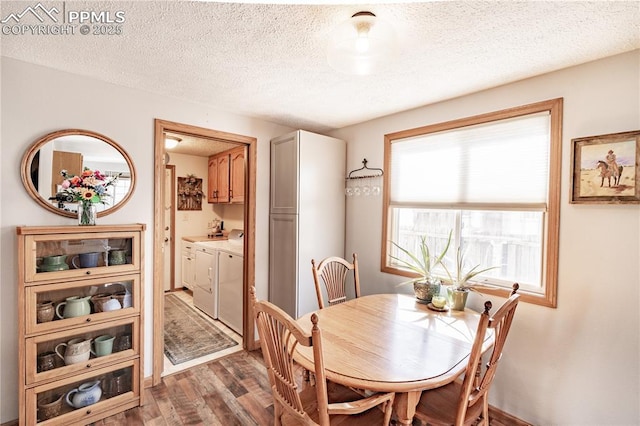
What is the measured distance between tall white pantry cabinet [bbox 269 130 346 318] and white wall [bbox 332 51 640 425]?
1.54 meters

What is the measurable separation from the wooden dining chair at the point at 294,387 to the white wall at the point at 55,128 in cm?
153

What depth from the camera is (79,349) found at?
1.86 metres

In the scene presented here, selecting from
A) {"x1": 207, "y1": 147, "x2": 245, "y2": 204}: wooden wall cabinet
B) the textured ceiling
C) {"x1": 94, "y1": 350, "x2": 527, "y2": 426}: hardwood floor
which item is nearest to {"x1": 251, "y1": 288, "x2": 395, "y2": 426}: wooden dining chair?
{"x1": 94, "y1": 350, "x2": 527, "y2": 426}: hardwood floor

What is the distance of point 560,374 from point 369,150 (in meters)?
2.27

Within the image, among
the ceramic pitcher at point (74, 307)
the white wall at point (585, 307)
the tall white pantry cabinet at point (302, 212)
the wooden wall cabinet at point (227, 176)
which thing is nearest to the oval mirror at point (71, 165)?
the ceramic pitcher at point (74, 307)

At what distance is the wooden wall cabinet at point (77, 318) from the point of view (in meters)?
1.68

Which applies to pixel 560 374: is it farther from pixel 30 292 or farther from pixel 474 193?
pixel 30 292

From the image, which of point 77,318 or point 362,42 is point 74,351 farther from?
point 362,42

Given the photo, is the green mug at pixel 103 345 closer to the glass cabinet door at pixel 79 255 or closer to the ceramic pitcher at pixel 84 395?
the ceramic pitcher at pixel 84 395

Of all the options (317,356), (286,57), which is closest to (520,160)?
(286,57)

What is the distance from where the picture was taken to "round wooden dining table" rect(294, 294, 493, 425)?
1.20m

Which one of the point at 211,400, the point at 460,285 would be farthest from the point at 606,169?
the point at 211,400

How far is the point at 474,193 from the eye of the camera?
223 centimetres

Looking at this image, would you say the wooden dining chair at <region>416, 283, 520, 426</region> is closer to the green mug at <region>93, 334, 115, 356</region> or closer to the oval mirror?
the green mug at <region>93, 334, 115, 356</region>
